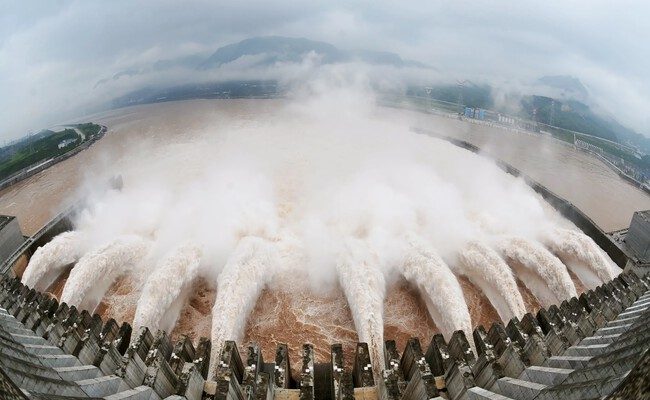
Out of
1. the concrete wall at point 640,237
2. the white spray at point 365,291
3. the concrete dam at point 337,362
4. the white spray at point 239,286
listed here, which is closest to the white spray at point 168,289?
the white spray at point 239,286

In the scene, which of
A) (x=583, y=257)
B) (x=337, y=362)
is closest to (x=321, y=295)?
(x=337, y=362)

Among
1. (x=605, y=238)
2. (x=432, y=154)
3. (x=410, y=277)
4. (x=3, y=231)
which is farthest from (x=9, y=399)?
(x=432, y=154)

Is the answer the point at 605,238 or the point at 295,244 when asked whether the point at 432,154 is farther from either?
the point at 295,244

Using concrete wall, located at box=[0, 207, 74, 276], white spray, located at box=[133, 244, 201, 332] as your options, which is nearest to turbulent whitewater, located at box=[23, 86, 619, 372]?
white spray, located at box=[133, 244, 201, 332]

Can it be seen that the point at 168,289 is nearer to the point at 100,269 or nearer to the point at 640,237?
the point at 100,269

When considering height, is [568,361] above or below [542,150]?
above
